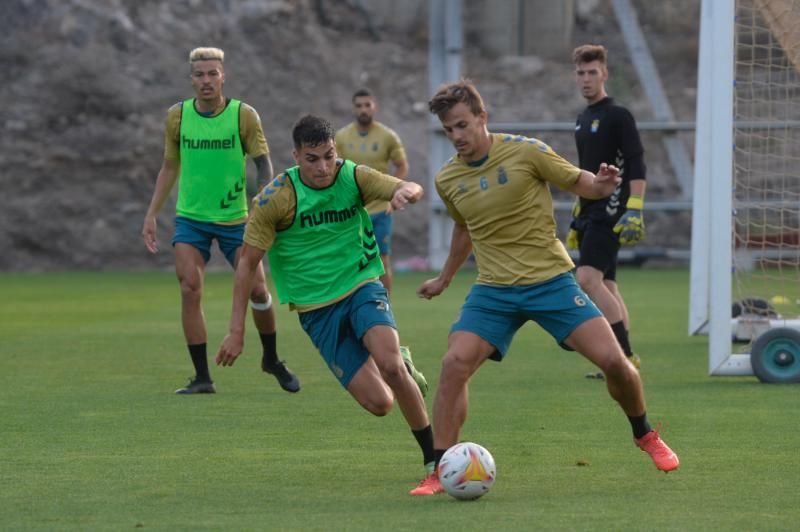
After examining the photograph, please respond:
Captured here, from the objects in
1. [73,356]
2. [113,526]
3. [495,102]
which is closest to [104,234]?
[495,102]

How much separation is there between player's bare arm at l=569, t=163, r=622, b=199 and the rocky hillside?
911 inches

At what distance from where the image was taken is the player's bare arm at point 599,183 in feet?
21.3

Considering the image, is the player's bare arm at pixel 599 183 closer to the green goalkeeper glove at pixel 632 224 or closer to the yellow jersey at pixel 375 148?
the green goalkeeper glove at pixel 632 224

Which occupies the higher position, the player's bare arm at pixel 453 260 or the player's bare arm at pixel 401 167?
the player's bare arm at pixel 453 260

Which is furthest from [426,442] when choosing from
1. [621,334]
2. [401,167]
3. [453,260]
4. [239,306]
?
[401,167]

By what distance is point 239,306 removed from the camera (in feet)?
22.7

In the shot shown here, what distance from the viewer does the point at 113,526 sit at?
5.65m

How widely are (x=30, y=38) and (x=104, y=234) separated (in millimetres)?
4132

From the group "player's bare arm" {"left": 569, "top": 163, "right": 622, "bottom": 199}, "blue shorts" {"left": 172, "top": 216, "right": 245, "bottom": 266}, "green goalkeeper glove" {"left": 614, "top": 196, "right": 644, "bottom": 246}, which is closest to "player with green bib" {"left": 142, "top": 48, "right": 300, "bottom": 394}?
"blue shorts" {"left": 172, "top": 216, "right": 245, "bottom": 266}

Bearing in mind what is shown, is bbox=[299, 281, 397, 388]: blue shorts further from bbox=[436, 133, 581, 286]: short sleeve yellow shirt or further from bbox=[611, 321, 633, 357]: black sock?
bbox=[611, 321, 633, 357]: black sock

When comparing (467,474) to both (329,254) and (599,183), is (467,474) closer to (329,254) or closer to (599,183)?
(599,183)

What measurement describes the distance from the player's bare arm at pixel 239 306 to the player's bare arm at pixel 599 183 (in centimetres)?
145

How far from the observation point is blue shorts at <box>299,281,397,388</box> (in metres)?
7.15

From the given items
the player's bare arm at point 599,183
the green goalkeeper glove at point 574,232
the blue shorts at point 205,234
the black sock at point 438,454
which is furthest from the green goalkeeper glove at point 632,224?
the black sock at point 438,454
